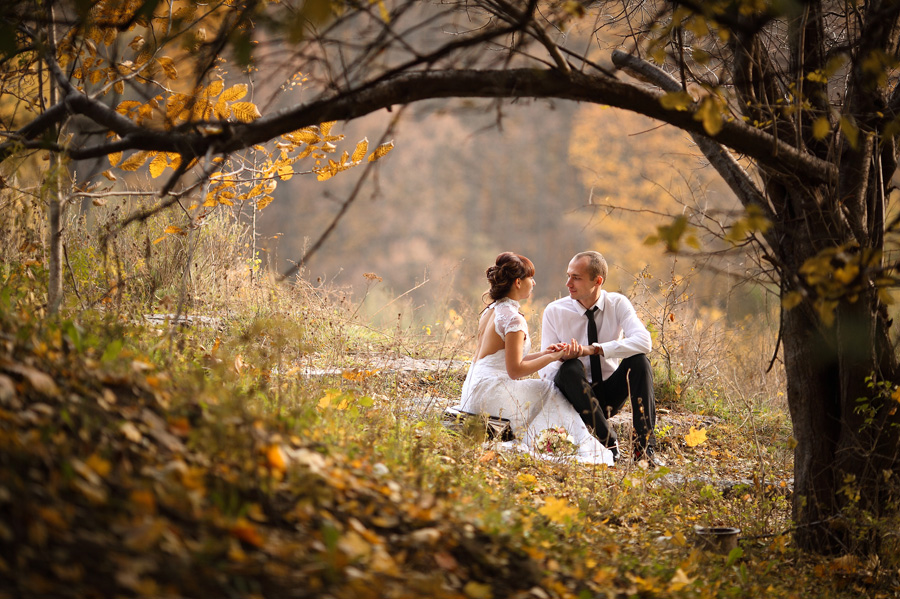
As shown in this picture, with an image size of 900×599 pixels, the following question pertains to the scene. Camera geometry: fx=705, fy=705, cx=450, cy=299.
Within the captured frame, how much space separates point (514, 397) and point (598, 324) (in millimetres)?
832

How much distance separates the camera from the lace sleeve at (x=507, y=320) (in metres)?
4.65

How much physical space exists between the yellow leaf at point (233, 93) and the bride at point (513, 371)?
242 centimetres

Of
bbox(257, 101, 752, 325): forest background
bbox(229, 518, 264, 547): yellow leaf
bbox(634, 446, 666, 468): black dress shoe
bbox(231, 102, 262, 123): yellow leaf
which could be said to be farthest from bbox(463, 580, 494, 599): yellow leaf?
bbox(257, 101, 752, 325): forest background

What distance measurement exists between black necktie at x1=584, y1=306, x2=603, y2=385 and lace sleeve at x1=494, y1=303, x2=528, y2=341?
1.65 feet

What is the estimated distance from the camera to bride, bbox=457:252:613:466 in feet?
15.1

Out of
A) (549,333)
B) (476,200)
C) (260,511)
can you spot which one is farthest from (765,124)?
(476,200)

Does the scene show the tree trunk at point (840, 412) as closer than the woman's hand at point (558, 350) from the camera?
Yes

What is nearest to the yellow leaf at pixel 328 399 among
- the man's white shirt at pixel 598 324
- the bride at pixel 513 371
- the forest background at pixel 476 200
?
the bride at pixel 513 371

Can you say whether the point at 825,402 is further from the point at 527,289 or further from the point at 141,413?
the point at 141,413

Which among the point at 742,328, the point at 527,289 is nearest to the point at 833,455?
the point at 527,289

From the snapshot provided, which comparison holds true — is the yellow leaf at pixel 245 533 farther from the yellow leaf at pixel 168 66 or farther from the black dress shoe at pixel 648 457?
the black dress shoe at pixel 648 457

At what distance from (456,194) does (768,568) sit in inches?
883

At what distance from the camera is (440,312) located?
7871 millimetres

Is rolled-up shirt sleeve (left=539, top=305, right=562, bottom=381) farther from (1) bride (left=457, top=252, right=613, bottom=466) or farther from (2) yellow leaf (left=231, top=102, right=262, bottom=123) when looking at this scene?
(2) yellow leaf (left=231, top=102, right=262, bottom=123)
